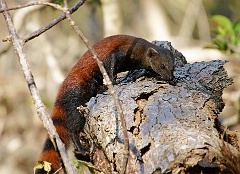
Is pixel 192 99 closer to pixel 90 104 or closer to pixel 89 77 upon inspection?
pixel 90 104

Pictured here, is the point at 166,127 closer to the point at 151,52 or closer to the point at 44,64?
the point at 151,52

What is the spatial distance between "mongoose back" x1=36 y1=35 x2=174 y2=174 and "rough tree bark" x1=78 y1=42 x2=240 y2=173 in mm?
380

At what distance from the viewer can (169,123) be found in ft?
9.59

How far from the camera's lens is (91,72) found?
4.55 metres

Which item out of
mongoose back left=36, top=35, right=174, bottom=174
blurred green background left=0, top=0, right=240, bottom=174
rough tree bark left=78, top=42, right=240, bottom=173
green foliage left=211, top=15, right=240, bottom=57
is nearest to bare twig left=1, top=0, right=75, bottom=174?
rough tree bark left=78, top=42, right=240, bottom=173

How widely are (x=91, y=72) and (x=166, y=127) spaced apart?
5.83 feet

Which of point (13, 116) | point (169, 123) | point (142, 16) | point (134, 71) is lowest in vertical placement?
point (169, 123)

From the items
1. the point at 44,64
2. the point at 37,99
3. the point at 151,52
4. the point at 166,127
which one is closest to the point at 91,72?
the point at 151,52

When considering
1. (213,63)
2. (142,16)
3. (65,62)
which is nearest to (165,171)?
(213,63)

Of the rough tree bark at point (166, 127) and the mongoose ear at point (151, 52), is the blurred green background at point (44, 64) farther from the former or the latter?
the rough tree bark at point (166, 127)

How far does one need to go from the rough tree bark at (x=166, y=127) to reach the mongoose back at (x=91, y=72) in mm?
380

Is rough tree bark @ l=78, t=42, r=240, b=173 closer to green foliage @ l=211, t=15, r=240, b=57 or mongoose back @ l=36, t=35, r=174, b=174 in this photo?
mongoose back @ l=36, t=35, r=174, b=174

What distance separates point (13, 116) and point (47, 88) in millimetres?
859

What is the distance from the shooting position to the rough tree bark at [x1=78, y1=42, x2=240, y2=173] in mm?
2584
